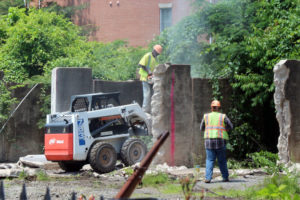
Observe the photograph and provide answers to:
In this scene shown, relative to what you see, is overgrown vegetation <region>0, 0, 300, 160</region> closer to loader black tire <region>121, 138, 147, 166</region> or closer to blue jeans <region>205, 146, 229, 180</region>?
loader black tire <region>121, 138, 147, 166</region>

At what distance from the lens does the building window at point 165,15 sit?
96.6 feet

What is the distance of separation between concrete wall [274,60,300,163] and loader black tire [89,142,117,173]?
4.09m

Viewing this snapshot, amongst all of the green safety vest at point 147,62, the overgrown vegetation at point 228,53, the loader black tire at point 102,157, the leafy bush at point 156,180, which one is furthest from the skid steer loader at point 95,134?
the leafy bush at point 156,180

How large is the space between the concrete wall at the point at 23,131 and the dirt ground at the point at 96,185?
3.53m

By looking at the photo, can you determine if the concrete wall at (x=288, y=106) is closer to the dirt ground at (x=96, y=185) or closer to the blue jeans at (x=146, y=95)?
the dirt ground at (x=96, y=185)

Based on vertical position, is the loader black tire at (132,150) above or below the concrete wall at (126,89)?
below

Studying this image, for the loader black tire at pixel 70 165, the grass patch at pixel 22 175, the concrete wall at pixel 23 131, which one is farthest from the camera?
the concrete wall at pixel 23 131

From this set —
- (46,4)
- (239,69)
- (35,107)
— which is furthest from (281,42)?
(46,4)

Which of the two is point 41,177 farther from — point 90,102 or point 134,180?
point 134,180

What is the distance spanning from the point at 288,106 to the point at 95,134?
478 cm

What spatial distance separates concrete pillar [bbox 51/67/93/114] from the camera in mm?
16891

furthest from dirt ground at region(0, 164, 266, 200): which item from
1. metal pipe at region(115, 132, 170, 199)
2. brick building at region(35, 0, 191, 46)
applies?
brick building at region(35, 0, 191, 46)

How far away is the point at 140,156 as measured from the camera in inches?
581

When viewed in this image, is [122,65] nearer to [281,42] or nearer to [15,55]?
[15,55]
